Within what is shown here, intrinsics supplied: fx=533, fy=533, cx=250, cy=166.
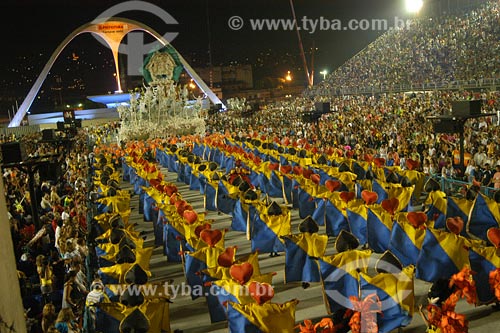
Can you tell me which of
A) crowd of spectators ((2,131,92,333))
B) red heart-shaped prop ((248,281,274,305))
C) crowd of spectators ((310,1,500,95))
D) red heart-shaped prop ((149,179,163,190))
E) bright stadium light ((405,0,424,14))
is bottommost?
crowd of spectators ((2,131,92,333))

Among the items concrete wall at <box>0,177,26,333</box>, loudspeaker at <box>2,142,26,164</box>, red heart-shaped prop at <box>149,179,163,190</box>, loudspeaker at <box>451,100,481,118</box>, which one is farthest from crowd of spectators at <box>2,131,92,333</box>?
loudspeaker at <box>451,100,481,118</box>

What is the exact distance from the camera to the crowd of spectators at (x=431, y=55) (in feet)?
109

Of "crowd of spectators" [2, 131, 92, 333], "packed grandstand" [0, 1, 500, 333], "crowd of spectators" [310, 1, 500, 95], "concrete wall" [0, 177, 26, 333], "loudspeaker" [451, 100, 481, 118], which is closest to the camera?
"concrete wall" [0, 177, 26, 333]

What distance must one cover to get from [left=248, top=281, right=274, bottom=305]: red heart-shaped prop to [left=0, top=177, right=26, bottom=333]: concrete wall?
4.05 m

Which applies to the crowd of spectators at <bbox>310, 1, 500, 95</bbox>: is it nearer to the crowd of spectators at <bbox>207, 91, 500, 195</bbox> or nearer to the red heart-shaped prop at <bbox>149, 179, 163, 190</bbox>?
the crowd of spectators at <bbox>207, 91, 500, 195</bbox>

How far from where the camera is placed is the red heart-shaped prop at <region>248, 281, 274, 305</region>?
5.92 m

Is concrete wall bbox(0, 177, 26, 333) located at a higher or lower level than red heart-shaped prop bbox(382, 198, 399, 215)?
higher

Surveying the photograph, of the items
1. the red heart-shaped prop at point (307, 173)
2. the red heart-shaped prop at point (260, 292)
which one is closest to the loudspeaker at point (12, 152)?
the red heart-shaped prop at point (260, 292)

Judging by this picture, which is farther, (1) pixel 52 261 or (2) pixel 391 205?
(2) pixel 391 205

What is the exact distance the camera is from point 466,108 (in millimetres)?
12516

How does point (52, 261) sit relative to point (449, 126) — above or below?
below

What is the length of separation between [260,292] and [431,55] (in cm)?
3612

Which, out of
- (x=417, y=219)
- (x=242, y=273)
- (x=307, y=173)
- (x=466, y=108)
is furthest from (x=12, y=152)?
(x=466, y=108)

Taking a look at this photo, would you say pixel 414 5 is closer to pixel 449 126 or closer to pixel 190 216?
pixel 449 126
